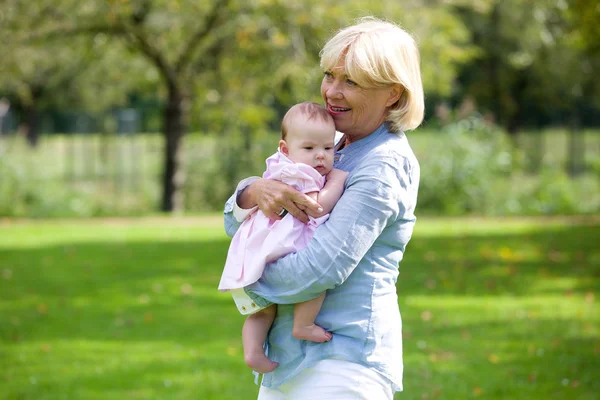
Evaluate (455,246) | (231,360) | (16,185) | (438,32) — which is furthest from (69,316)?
(438,32)

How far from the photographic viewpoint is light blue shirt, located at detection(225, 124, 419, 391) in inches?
97.3

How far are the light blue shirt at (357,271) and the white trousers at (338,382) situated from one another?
22 millimetres

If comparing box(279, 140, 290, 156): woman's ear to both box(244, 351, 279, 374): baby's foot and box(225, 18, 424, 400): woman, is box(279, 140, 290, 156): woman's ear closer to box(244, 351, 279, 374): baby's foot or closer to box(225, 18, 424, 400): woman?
box(225, 18, 424, 400): woman

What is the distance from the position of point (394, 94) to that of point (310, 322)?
0.72m

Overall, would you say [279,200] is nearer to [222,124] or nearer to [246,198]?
[246,198]

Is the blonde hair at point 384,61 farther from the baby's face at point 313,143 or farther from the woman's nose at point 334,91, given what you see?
the baby's face at point 313,143

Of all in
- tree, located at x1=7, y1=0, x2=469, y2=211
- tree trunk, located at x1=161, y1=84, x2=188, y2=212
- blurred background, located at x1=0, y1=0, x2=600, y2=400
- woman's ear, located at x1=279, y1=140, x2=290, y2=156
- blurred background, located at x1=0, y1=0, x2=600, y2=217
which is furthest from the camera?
tree trunk, located at x1=161, y1=84, x2=188, y2=212

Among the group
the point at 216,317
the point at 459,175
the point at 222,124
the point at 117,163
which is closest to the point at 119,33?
the point at 222,124

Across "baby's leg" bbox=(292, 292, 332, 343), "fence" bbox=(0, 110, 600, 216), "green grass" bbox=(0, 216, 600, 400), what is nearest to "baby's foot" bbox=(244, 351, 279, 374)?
"baby's leg" bbox=(292, 292, 332, 343)

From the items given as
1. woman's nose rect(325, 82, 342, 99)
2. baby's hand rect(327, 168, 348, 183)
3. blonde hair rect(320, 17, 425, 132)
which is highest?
blonde hair rect(320, 17, 425, 132)

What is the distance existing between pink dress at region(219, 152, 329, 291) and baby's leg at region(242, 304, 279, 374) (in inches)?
5.4

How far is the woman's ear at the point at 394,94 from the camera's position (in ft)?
8.60

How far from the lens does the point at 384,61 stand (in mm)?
2527

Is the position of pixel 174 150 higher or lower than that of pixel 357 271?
lower
